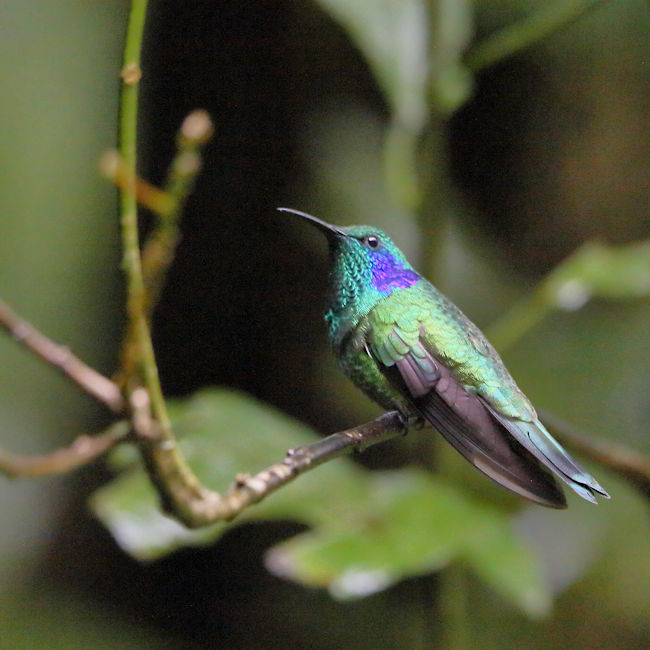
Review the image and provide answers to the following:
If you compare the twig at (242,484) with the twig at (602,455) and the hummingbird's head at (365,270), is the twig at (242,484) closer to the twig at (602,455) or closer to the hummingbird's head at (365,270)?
the hummingbird's head at (365,270)

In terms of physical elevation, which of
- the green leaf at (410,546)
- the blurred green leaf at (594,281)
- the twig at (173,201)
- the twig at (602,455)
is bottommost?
the green leaf at (410,546)

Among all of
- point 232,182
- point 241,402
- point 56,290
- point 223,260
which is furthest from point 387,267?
point 56,290

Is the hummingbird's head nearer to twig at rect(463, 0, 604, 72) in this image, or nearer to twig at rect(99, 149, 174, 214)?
twig at rect(99, 149, 174, 214)

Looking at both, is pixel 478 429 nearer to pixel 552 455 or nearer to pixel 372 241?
pixel 552 455

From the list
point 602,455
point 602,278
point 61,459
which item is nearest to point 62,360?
point 61,459

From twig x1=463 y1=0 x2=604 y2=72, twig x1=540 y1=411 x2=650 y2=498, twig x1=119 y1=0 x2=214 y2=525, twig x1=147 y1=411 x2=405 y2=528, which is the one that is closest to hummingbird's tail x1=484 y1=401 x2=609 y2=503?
twig x1=147 y1=411 x2=405 y2=528

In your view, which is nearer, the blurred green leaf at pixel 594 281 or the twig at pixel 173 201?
the twig at pixel 173 201

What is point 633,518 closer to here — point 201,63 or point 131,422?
point 201,63

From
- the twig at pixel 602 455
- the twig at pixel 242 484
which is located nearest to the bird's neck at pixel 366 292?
the twig at pixel 242 484
